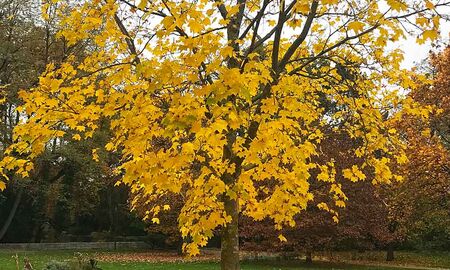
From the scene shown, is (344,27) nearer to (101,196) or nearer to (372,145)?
(372,145)

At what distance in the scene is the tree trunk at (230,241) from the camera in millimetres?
6043

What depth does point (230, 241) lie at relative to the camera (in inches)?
243

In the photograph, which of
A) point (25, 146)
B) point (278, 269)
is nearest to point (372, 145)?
point (25, 146)

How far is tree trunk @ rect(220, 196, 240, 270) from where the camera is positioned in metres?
6.04

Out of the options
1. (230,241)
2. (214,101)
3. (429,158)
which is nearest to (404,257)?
(429,158)

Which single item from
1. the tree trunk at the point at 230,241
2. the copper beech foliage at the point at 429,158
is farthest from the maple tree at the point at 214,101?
the copper beech foliage at the point at 429,158

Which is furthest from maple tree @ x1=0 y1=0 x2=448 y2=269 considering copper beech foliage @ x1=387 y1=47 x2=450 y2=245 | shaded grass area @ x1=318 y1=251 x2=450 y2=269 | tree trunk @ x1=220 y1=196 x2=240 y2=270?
shaded grass area @ x1=318 y1=251 x2=450 y2=269

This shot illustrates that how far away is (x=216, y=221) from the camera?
522cm

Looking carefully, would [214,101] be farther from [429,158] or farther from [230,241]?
[429,158]

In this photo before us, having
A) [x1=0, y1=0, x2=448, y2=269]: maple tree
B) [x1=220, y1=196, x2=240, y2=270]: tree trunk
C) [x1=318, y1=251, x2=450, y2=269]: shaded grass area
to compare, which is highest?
[x1=0, y1=0, x2=448, y2=269]: maple tree

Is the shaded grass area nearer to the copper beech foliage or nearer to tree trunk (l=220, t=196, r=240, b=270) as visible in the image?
the copper beech foliage

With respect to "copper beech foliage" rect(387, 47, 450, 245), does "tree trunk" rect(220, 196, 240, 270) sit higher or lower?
lower

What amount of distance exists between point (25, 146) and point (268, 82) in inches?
106

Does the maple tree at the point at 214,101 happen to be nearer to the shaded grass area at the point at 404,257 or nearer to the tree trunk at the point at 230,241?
the tree trunk at the point at 230,241
